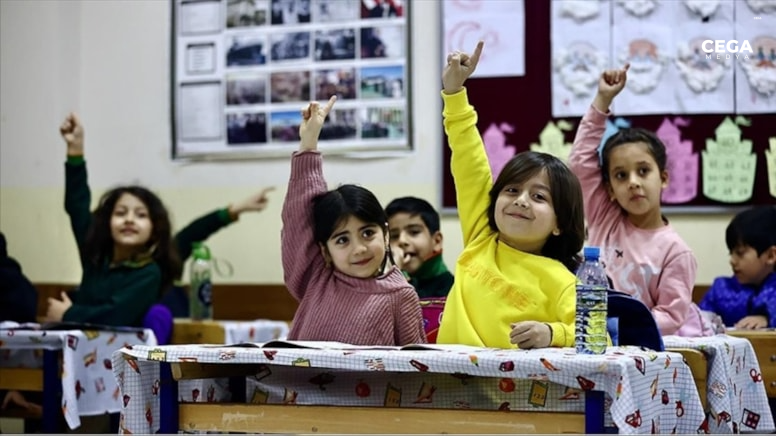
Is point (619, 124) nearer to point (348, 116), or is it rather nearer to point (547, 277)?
point (348, 116)

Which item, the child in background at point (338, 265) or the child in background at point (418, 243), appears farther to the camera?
the child in background at point (418, 243)

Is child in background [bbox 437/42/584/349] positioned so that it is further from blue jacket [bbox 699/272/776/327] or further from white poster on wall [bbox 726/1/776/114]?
blue jacket [bbox 699/272/776/327]

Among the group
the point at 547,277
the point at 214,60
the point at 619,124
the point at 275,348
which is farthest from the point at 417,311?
the point at 214,60

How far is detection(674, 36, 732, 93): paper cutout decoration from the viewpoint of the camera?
12.0 ft

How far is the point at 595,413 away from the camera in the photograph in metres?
1.60

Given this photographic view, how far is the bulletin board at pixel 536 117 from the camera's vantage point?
368 cm

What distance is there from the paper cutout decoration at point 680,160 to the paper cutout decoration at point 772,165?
0.22 m

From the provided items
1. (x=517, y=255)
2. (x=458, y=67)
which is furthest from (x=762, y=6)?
(x=517, y=255)

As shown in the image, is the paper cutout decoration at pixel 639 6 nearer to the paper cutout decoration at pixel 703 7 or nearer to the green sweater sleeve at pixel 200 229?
the paper cutout decoration at pixel 703 7

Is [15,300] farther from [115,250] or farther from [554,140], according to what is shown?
[554,140]

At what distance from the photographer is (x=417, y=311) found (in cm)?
219

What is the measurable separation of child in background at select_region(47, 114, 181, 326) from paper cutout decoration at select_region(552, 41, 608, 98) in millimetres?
1391

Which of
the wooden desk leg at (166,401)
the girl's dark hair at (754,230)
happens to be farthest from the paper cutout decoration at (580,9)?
the wooden desk leg at (166,401)

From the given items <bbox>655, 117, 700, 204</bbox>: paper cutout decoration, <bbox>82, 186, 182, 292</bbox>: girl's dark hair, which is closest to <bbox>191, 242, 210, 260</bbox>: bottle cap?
<bbox>82, 186, 182, 292</bbox>: girl's dark hair
